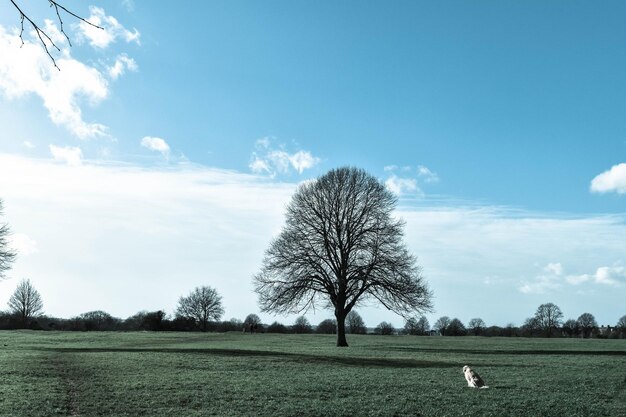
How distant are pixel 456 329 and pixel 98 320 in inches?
2795

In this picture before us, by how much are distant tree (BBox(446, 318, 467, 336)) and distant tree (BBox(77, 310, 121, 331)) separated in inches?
2428

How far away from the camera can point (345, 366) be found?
2723 centimetres

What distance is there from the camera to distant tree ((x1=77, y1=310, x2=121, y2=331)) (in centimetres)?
9862

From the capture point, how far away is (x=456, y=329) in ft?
348

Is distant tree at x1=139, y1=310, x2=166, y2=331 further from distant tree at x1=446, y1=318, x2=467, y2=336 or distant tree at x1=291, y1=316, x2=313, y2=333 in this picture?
distant tree at x1=446, y1=318, x2=467, y2=336

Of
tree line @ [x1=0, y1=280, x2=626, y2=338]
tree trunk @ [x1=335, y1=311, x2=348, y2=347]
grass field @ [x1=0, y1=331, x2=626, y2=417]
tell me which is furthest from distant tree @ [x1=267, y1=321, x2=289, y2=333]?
grass field @ [x1=0, y1=331, x2=626, y2=417]

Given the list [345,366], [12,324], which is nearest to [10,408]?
[345,366]

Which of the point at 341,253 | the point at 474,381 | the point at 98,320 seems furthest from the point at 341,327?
the point at 98,320

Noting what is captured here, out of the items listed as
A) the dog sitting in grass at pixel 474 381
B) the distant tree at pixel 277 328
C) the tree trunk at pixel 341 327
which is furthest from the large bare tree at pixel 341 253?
the distant tree at pixel 277 328

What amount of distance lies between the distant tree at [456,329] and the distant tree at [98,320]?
61.7m

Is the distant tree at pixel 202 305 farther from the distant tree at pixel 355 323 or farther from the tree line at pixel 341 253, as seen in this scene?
the tree line at pixel 341 253

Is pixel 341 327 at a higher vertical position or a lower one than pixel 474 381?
higher

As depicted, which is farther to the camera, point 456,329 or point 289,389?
point 456,329

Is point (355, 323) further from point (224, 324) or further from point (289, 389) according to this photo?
point (289, 389)
